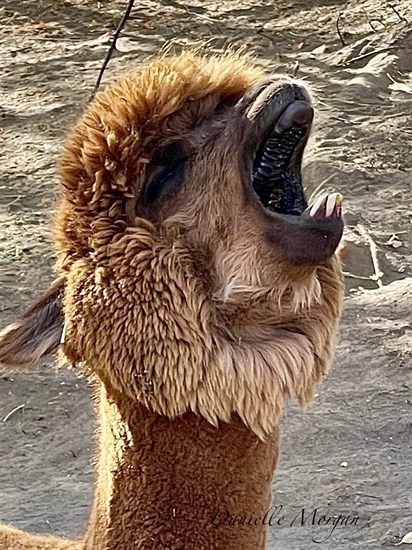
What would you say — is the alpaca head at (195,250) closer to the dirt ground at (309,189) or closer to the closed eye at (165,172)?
the closed eye at (165,172)

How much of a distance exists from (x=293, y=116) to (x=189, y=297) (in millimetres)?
507

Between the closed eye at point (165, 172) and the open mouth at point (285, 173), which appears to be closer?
the open mouth at point (285, 173)

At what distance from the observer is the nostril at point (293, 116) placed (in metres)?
2.87

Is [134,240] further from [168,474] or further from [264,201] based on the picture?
[168,474]

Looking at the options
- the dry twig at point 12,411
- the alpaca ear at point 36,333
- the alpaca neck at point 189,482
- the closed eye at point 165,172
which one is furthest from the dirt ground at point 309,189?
the alpaca neck at point 189,482

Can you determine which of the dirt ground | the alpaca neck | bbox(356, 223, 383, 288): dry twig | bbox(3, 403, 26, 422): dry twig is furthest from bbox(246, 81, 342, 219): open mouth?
bbox(356, 223, 383, 288): dry twig

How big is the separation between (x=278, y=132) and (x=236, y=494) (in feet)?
2.92

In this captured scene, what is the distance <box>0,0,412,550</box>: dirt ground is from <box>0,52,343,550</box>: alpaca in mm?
844

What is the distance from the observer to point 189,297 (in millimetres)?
2885

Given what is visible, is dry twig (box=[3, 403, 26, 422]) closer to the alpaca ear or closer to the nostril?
the alpaca ear

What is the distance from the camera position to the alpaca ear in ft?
9.86

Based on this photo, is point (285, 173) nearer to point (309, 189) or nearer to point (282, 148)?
point (282, 148)

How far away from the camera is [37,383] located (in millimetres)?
6184

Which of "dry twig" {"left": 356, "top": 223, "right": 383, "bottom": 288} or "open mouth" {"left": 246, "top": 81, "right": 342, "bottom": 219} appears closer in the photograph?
"open mouth" {"left": 246, "top": 81, "right": 342, "bottom": 219}
